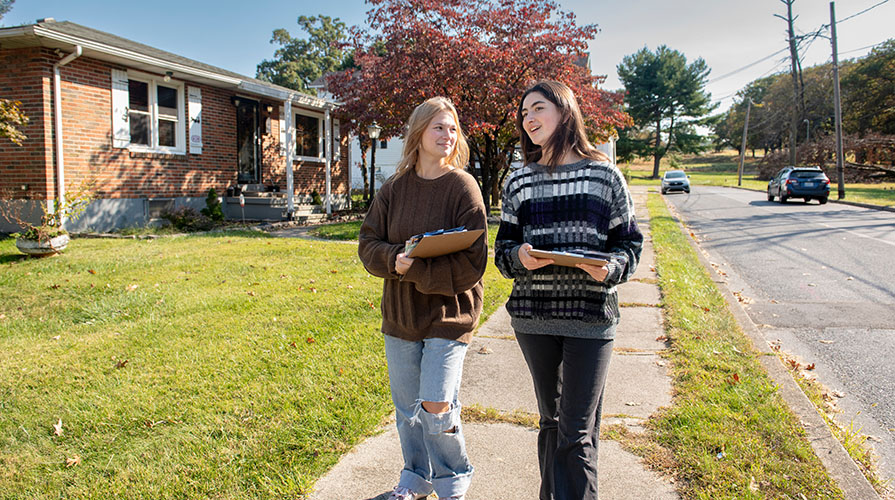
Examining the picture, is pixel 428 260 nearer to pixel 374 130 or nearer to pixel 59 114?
pixel 59 114

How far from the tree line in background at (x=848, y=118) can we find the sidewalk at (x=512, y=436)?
34986 mm

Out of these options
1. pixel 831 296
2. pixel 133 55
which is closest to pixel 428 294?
pixel 831 296

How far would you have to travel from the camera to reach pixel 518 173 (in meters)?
2.49

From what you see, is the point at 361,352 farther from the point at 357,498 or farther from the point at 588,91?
the point at 588,91

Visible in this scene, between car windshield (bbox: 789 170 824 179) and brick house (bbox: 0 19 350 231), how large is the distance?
18689 mm

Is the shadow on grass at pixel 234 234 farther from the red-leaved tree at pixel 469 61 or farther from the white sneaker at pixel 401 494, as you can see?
the white sneaker at pixel 401 494

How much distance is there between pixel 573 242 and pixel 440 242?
1.80ft

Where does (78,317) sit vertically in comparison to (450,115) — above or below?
below

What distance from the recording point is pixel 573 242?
234 cm

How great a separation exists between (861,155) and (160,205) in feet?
148

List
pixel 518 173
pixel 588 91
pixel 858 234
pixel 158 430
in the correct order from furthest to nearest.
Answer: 1. pixel 588 91
2. pixel 858 234
3. pixel 158 430
4. pixel 518 173

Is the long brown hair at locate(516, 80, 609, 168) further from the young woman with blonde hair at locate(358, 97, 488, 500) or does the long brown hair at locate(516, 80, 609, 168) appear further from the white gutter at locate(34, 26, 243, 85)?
the white gutter at locate(34, 26, 243, 85)

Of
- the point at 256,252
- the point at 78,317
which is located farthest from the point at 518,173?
the point at 256,252

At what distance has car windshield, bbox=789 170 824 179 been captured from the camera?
2283 centimetres
